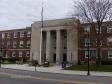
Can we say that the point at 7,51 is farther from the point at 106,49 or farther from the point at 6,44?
the point at 106,49

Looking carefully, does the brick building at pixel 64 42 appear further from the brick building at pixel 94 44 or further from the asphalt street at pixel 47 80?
the asphalt street at pixel 47 80

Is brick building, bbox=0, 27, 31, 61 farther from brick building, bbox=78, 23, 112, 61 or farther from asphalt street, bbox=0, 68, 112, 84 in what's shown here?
asphalt street, bbox=0, 68, 112, 84

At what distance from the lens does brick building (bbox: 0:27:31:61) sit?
84.4 metres

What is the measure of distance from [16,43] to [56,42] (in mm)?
23793

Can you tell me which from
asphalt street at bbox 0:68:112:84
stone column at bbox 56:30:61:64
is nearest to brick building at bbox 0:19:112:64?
stone column at bbox 56:30:61:64

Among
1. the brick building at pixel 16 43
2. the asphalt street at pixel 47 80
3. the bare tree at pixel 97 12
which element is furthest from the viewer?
the brick building at pixel 16 43

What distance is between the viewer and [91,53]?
216 feet

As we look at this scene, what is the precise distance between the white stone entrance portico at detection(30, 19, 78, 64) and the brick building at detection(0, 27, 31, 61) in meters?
13.1

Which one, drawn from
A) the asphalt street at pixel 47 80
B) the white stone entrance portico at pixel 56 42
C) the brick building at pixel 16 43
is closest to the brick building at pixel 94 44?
the white stone entrance portico at pixel 56 42

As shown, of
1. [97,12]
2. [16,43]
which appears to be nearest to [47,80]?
[97,12]

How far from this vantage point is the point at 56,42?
6744 centimetres

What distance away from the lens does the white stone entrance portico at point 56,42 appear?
6431 cm

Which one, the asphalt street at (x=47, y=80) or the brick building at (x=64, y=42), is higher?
the brick building at (x=64, y=42)

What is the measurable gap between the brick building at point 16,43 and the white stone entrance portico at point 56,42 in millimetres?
13145
